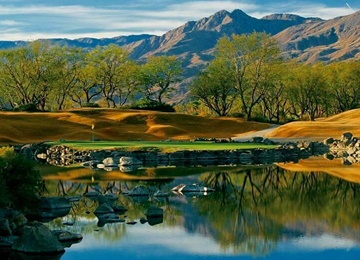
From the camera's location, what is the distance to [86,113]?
93.8 m

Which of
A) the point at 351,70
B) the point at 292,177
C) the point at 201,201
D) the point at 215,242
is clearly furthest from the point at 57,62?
the point at 215,242

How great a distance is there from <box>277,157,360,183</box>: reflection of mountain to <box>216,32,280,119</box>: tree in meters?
49.2

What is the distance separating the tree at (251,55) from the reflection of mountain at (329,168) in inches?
1937

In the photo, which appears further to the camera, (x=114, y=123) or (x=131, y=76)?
(x=131, y=76)

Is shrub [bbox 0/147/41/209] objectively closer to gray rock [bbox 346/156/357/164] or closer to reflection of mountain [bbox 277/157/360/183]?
reflection of mountain [bbox 277/157/360/183]

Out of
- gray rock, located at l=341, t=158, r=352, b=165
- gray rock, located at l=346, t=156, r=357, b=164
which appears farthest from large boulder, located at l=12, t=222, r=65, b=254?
gray rock, located at l=346, t=156, r=357, b=164

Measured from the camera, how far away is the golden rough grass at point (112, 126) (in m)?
80.4

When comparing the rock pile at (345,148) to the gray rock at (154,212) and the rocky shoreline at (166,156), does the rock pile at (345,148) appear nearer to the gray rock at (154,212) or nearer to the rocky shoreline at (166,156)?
the rocky shoreline at (166,156)

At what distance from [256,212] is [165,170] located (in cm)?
1984

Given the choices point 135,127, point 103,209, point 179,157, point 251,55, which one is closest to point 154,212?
point 103,209

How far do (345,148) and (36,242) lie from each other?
2209 inches

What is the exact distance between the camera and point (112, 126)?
285 ft

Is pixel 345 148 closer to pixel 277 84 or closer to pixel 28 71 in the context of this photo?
pixel 277 84

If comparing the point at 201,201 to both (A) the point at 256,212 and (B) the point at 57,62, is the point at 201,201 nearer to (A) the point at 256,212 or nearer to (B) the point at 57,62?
(A) the point at 256,212
